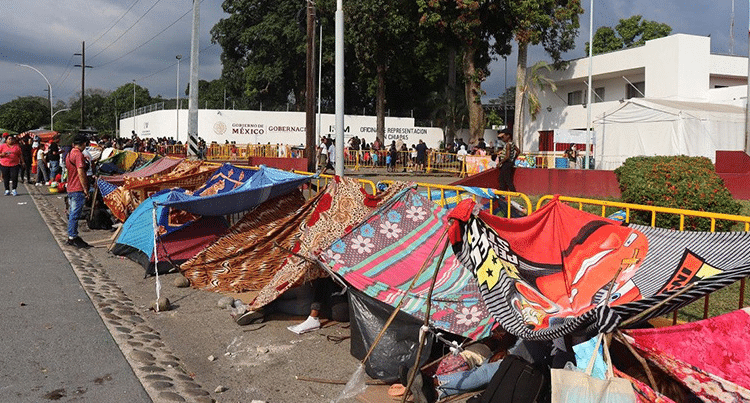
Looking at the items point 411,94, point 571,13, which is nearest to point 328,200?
point 571,13

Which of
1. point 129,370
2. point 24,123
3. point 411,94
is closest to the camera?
point 129,370

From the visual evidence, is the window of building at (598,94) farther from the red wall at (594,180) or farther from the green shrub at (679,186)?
the green shrub at (679,186)

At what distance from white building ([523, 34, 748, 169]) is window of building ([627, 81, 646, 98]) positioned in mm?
60

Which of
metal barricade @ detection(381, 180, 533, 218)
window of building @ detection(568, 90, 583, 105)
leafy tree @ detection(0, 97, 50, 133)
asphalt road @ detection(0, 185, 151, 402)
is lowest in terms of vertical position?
asphalt road @ detection(0, 185, 151, 402)

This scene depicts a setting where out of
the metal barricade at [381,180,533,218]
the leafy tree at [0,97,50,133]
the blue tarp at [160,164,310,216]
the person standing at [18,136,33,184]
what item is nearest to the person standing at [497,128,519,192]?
the blue tarp at [160,164,310,216]

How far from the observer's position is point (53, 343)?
571cm

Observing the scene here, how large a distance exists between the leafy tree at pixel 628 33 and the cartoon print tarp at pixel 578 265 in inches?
2523

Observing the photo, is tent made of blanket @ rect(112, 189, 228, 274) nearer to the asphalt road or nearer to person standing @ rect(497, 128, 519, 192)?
the asphalt road

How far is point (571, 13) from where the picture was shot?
Result: 34719 millimetres

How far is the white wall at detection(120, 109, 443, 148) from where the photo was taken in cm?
4891

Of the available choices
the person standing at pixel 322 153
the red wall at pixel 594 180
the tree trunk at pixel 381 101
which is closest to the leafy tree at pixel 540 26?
the tree trunk at pixel 381 101

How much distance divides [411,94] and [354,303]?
57.8 meters

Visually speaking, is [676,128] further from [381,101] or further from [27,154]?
[27,154]

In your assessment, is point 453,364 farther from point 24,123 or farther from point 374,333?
point 24,123
